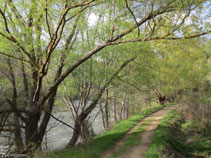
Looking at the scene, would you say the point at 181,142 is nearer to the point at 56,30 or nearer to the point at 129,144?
the point at 129,144

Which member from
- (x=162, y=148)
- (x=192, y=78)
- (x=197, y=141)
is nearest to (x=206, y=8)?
(x=162, y=148)

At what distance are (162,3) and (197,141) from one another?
720cm

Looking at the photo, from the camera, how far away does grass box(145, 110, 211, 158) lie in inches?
261

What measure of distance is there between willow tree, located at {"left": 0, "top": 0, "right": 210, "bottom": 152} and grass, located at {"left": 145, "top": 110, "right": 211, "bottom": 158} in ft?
13.2

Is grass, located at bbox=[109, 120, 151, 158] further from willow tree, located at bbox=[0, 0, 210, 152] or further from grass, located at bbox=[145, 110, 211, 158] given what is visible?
willow tree, located at bbox=[0, 0, 210, 152]

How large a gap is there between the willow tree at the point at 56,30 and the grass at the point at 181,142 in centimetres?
402

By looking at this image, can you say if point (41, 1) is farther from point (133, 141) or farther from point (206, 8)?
point (133, 141)

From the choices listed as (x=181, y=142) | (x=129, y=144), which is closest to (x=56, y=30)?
(x=129, y=144)

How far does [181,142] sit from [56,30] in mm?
8132

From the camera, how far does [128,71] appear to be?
549 inches

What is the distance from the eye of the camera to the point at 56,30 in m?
5.64

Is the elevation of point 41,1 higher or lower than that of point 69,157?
higher

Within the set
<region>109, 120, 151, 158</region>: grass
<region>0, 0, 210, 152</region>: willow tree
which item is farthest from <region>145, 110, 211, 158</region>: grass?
<region>0, 0, 210, 152</region>: willow tree

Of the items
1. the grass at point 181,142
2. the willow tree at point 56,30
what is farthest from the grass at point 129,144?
the willow tree at point 56,30
